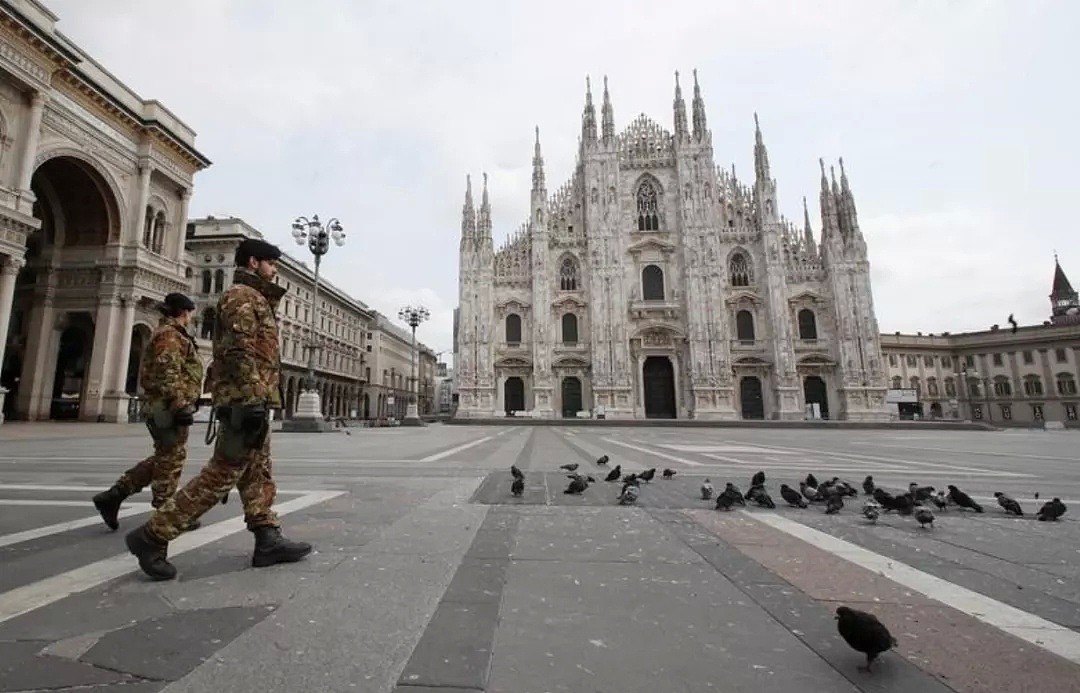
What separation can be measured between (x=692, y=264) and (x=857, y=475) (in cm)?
2994

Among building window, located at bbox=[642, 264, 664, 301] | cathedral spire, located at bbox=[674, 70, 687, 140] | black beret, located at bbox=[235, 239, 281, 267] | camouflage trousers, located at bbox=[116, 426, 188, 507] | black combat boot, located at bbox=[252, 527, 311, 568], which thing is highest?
cathedral spire, located at bbox=[674, 70, 687, 140]

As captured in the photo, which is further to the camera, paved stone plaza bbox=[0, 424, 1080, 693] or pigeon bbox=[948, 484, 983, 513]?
pigeon bbox=[948, 484, 983, 513]

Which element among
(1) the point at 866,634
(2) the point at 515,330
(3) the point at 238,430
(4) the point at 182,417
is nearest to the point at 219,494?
(3) the point at 238,430

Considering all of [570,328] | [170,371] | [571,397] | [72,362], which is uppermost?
[570,328]

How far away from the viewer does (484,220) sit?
3669 cm

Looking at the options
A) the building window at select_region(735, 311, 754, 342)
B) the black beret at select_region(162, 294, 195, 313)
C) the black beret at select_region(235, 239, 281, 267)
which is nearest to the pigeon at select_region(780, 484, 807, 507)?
the black beret at select_region(235, 239, 281, 267)

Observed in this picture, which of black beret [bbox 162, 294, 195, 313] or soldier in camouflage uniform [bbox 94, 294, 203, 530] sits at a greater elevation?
black beret [bbox 162, 294, 195, 313]

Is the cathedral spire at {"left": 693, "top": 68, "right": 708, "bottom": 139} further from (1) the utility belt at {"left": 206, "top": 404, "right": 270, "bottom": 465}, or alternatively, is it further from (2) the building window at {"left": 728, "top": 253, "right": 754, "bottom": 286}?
(1) the utility belt at {"left": 206, "top": 404, "right": 270, "bottom": 465}

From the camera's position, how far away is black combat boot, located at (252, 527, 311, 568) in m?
2.66

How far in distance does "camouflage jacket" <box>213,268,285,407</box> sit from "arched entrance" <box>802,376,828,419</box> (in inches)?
1445

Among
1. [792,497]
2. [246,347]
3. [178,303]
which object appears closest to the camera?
[246,347]

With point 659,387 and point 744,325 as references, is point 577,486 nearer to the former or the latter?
point 659,387

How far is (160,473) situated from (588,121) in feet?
127

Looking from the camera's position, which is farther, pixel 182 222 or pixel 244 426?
pixel 182 222
